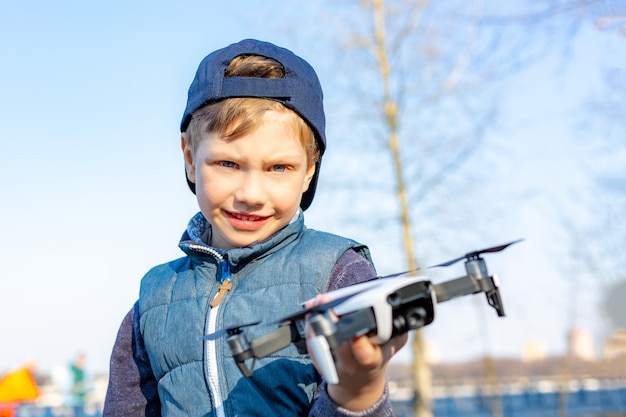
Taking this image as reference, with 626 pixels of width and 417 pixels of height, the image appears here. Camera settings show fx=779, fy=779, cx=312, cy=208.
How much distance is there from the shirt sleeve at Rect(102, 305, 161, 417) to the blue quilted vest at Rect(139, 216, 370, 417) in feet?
0.36

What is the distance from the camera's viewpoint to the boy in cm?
174

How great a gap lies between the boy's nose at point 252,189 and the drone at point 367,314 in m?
0.50

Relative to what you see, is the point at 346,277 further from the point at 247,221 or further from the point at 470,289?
the point at 470,289

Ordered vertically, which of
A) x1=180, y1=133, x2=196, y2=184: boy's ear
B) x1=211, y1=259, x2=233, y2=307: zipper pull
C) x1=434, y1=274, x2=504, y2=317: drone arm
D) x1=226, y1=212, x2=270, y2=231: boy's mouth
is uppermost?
x1=180, y1=133, x2=196, y2=184: boy's ear

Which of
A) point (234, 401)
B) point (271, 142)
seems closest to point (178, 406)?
point (234, 401)

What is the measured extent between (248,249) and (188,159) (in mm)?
369

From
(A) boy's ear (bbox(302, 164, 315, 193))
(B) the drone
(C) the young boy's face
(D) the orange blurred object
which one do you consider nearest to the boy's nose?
(C) the young boy's face

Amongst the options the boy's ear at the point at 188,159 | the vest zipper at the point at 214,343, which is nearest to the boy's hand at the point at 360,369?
the vest zipper at the point at 214,343

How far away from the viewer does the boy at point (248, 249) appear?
1.74 metres

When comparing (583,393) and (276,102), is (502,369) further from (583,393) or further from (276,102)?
(276,102)

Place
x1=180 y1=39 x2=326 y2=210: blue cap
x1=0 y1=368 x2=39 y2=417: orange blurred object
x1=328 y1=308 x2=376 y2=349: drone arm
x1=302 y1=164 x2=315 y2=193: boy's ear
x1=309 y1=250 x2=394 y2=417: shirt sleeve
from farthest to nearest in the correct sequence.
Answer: x1=0 y1=368 x2=39 y2=417: orange blurred object, x1=302 y1=164 x2=315 y2=193: boy's ear, x1=180 y1=39 x2=326 y2=210: blue cap, x1=309 y1=250 x2=394 y2=417: shirt sleeve, x1=328 y1=308 x2=376 y2=349: drone arm

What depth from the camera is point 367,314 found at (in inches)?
47.3

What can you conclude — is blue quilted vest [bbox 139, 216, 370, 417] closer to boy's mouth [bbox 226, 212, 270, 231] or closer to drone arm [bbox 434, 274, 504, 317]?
boy's mouth [bbox 226, 212, 270, 231]

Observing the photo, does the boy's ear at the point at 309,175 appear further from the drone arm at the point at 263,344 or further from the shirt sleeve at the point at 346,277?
the drone arm at the point at 263,344
